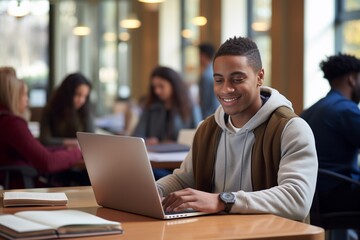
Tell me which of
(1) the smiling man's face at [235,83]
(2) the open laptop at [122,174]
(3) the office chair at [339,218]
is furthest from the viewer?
(3) the office chair at [339,218]

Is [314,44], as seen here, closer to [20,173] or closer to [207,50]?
[207,50]

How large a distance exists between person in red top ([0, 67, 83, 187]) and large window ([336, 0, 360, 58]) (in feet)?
12.7

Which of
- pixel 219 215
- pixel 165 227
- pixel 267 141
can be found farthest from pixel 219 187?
pixel 165 227

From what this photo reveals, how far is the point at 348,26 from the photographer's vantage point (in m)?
7.88

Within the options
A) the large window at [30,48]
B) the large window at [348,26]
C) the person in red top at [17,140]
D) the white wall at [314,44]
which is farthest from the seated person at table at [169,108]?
the large window at [30,48]

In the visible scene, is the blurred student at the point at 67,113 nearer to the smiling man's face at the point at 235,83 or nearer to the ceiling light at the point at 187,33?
the smiling man's face at the point at 235,83

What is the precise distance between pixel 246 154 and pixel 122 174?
21.8 inches

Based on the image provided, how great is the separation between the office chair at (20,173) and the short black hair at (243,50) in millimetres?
2142

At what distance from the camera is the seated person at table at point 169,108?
636cm

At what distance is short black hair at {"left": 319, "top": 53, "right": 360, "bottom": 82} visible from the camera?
432 centimetres

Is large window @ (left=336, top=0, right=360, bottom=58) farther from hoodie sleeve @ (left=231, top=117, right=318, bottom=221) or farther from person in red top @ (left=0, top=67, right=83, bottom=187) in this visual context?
hoodie sleeve @ (left=231, top=117, right=318, bottom=221)

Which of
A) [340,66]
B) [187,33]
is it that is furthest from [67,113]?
A: [187,33]

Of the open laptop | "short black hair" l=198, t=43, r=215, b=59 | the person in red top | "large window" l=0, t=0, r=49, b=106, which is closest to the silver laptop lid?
the open laptop

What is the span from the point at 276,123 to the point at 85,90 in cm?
365
